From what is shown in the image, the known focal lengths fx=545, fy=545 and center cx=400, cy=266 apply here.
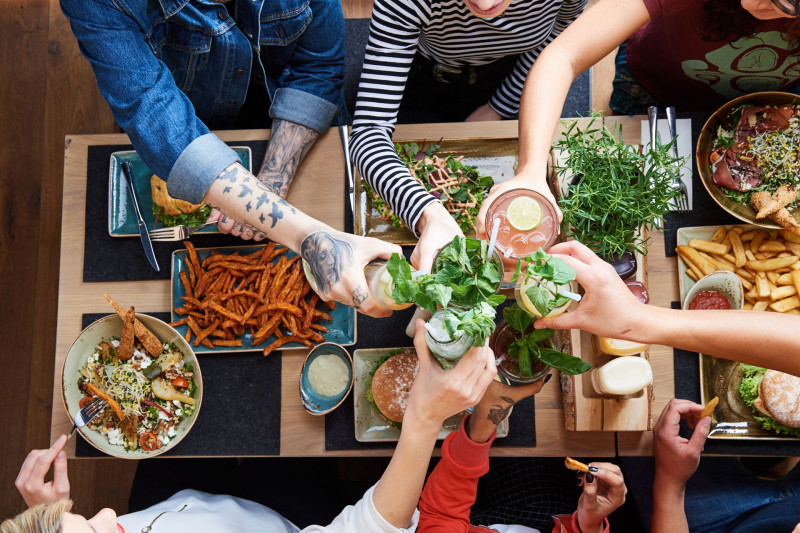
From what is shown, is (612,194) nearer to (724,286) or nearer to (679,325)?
(679,325)

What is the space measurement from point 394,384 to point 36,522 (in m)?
0.96

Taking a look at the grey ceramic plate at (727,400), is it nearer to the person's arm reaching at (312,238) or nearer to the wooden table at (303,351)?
the wooden table at (303,351)

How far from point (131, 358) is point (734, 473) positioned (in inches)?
87.7

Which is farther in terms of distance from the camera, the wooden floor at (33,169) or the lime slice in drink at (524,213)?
the wooden floor at (33,169)

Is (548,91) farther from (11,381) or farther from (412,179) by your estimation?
(11,381)

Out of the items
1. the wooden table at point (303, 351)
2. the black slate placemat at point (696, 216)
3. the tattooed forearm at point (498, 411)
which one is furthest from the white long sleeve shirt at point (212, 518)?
the black slate placemat at point (696, 216)

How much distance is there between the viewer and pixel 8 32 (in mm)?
3107

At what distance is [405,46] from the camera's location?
Result: 1741mm

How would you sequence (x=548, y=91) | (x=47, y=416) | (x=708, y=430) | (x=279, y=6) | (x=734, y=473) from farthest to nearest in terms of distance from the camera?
(x=47, y=416) < (x=734, y=473) < (x=279, y=6) < (x=708, y=430) < (x=548, y=91)

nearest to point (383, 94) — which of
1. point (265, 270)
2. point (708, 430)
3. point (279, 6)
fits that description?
point (279, 6)

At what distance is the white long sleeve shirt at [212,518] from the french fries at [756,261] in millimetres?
1236

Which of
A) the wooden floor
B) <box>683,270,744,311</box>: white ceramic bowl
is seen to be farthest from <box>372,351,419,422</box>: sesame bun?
the wooden floor

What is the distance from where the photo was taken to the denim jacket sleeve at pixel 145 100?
57.4 inches

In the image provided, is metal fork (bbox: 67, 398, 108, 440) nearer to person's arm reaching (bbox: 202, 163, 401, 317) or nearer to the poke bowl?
person's arm reaching (bbox: 202, 163, 401, 317)
